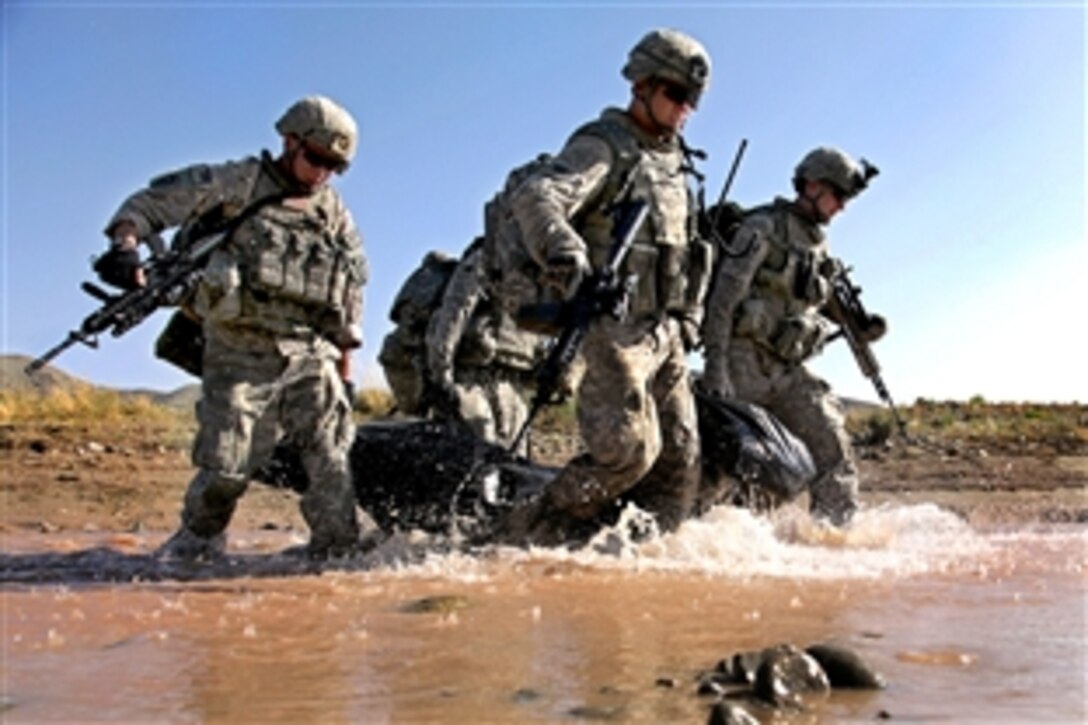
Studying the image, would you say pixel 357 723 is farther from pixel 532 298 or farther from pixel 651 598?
pixel 532 298

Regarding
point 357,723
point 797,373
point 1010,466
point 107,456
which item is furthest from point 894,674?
point 1010,466

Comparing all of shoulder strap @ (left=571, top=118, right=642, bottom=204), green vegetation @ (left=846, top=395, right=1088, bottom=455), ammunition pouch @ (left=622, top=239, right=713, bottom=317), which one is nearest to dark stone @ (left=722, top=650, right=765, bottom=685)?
ammunition pouch @ (left=622, top=239, right=713, bottom=317)

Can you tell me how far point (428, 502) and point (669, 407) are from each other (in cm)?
126

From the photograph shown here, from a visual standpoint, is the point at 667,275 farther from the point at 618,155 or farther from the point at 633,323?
the point at 618,155

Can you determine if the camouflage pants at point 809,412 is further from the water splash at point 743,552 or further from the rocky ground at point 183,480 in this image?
the rocky ground at point 183,480

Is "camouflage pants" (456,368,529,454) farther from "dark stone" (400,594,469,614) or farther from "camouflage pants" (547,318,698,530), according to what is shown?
"dark stone" (400,594,469,614)

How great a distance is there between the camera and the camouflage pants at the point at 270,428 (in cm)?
582

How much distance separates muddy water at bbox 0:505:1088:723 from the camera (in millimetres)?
2906

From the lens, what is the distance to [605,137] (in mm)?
5848

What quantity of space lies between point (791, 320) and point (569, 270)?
8.83 feet

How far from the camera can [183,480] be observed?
11.5 meters

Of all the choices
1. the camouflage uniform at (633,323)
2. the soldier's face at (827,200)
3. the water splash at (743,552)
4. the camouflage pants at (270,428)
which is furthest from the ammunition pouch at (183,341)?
the soldier's face at (827,200)

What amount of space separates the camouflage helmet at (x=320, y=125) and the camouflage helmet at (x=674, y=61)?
4.38ft

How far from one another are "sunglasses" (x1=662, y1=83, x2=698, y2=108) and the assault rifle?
6.66 ft
